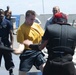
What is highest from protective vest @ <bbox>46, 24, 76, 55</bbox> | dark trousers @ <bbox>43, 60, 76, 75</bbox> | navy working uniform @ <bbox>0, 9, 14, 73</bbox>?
protective vest @ <bbox>46, 24, 76, 55</bbox>

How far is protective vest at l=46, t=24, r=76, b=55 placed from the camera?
631 cm

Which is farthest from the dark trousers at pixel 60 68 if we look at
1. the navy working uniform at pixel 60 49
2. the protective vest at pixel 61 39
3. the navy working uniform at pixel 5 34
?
the navy working uniform at pixel 5 34

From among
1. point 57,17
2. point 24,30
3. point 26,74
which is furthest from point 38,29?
point 57,17

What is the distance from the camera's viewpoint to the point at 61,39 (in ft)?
20.7

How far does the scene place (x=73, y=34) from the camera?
6.35 meters

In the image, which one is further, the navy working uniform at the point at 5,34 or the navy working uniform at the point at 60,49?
the navy working uniform at the point at 5,34

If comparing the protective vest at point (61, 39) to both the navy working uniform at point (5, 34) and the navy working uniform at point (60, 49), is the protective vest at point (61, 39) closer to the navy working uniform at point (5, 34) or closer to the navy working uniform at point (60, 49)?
the navy working uniform at point (60, 49)

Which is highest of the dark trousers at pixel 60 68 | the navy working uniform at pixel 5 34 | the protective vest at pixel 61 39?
the protective vest at pixel 61 39

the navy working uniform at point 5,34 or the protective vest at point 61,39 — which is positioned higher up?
the protective vest at point 61,39

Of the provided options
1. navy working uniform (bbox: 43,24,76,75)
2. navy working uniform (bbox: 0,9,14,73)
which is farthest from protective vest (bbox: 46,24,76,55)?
navy working uniform (bbox: 0,9,14,73)

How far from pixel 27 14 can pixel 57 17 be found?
5.79 ft

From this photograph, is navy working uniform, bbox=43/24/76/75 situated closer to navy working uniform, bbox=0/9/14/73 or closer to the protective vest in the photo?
the protective vest

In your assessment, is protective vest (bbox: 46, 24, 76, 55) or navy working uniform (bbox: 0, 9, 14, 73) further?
navy working uniform (bbox: 0, 9, 14, 73)

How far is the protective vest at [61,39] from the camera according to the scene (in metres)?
6.31
